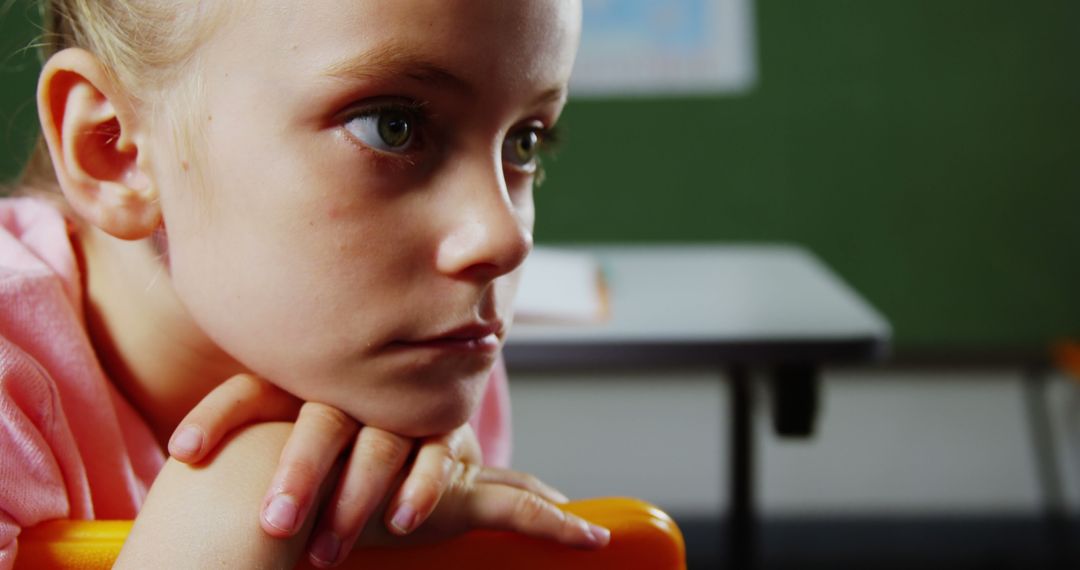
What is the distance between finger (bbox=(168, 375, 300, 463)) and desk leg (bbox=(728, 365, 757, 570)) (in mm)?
1262

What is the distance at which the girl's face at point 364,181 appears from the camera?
0.57m

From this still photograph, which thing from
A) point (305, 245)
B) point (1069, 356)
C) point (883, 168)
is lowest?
Answer: point (1069, 356)

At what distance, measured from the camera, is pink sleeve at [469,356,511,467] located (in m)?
0.93

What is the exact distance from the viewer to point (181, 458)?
0.56 metres

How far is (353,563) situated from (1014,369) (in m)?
2.35

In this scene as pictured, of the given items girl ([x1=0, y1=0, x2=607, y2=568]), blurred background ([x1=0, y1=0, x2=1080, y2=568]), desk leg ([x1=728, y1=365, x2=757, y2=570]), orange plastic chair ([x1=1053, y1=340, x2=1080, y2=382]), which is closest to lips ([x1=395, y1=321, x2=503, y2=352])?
girl ([x1=0, y1=0, x2=607, y2=568])

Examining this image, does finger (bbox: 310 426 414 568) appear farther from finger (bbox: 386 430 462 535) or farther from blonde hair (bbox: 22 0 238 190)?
blonde hair (bbox: 22 0 238 190)

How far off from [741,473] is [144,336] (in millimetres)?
1276

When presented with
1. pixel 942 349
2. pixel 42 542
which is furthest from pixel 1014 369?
pixel 42 542

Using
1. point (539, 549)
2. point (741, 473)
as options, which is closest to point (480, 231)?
point (539, 549)

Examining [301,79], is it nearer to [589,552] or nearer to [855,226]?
[589,552]

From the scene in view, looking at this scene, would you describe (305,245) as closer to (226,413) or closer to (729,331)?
(226,413)

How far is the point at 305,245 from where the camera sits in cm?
59

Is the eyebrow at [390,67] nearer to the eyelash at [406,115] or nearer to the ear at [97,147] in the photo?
the eyelash at [406,115]
